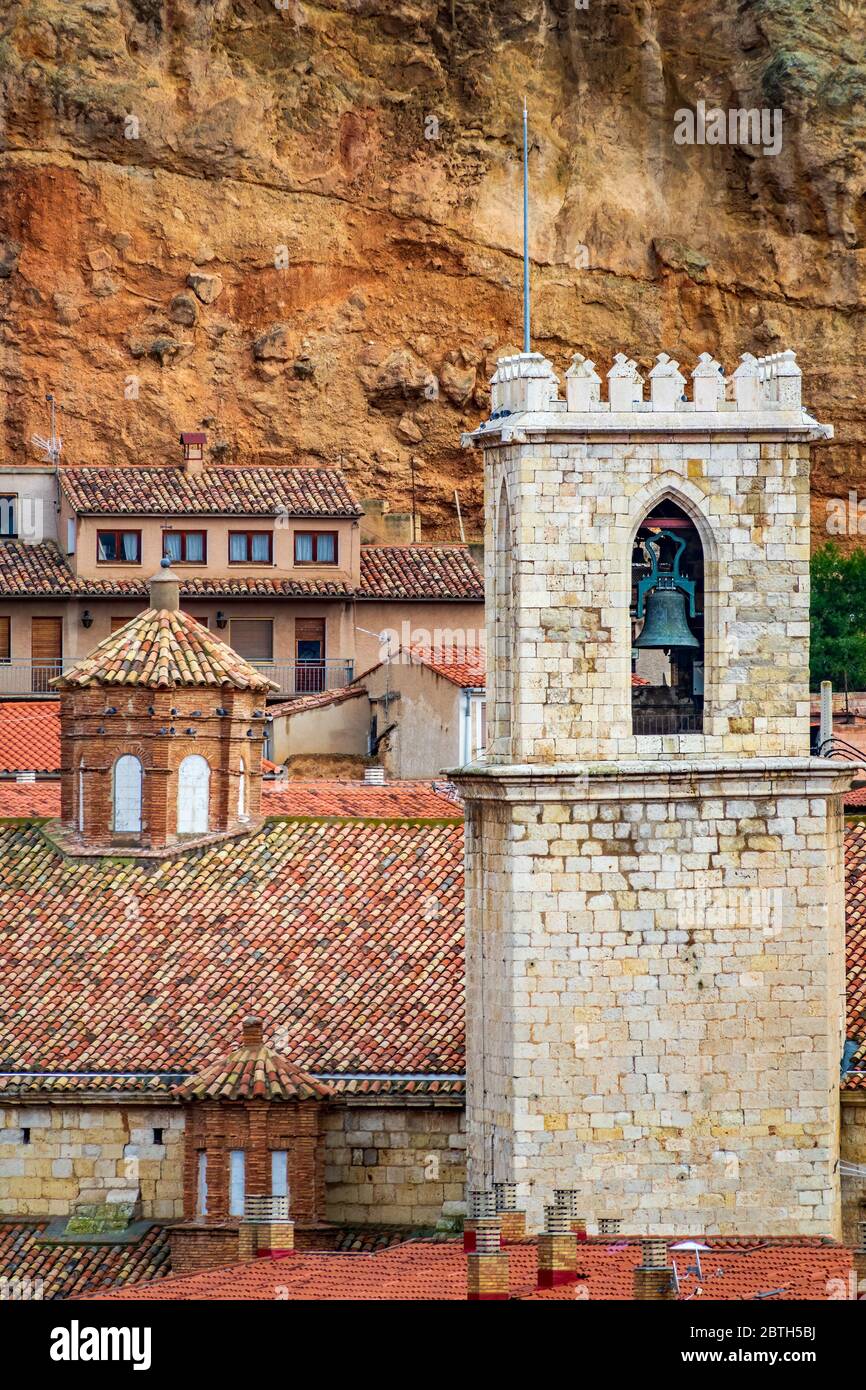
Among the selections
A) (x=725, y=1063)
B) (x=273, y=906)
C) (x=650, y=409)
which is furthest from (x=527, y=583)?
(x=273, y=906)

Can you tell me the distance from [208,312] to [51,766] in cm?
2813

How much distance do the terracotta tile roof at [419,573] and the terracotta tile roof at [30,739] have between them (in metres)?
11.3

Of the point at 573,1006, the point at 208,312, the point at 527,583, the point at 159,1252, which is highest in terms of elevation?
the point at 208,312

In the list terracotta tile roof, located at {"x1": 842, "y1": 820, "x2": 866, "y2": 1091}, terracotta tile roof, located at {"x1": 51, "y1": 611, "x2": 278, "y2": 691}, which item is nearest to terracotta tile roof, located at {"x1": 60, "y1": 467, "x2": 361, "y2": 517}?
terracotta tile roof, located at {"x1": 51, "y1": 611, "x2": 278, "y2": 691}

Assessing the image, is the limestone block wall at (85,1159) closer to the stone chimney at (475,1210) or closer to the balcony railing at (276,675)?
the stone chimney at (475,1210)

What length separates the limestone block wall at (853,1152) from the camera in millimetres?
39812

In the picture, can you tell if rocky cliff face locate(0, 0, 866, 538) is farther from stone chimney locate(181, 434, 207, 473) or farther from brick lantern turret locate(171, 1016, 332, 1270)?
brick lantern turret locate(171, 1016, 332, 1270)

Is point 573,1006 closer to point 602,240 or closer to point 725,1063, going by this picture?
point 725,1063

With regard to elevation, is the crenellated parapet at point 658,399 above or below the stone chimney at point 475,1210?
above

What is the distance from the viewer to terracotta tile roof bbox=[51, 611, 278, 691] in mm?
51250

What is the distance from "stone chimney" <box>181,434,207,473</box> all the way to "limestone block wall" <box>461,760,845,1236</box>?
142 feet

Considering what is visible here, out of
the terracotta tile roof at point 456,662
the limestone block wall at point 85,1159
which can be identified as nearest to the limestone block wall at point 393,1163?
the limestone block wall at point 85,1159

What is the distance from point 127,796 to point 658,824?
516 inches

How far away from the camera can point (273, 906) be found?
46812 mm
